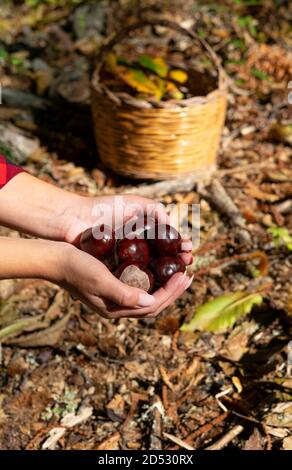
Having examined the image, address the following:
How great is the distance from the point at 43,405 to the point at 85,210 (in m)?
0.83

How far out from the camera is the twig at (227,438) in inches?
84.0

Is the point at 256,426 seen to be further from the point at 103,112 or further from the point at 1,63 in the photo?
the point at 1,63

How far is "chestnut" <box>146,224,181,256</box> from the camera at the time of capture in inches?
85.2

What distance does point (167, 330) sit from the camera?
104 inches

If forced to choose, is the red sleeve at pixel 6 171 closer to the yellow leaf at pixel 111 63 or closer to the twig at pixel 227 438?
the twig at pixel 227 438

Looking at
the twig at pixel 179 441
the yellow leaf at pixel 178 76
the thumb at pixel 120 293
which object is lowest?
the twig at pixel 179 441

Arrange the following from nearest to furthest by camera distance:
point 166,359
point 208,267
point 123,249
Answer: point 123,249 → point 166,359 → point 208,267

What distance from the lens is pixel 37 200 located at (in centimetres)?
226

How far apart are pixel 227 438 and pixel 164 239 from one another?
2.60 ft

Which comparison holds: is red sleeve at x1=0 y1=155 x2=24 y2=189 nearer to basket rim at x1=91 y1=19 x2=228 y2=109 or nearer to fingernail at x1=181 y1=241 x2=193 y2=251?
fingernail at x1=181 y1=241 x2=193 y2=251

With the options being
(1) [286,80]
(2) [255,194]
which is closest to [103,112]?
(2) [255,194]

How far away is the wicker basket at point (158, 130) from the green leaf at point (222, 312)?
0.99m

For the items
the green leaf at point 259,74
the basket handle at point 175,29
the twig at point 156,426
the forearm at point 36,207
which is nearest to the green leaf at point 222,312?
the twig at point 156,426

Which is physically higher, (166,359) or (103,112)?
(103,112)
